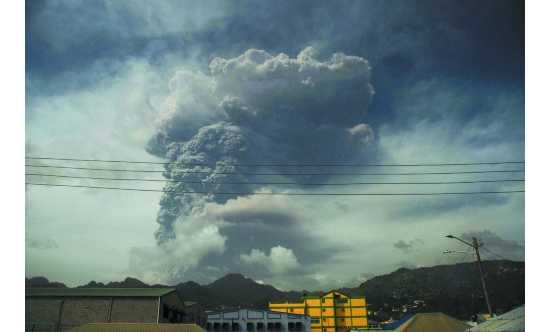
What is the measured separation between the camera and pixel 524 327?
24.7m

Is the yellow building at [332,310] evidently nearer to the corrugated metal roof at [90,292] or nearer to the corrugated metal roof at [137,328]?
the corrugated metal roof at [90,292]

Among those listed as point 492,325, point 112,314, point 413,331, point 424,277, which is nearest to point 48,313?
point 112,314

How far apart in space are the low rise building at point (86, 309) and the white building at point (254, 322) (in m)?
17.7

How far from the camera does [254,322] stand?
221 ft

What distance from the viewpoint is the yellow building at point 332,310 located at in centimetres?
8562

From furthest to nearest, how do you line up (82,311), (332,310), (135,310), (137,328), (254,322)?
1. (332,310)
2. (254,322)
3. (135,310)
4. (82,311)
5. (137,328)

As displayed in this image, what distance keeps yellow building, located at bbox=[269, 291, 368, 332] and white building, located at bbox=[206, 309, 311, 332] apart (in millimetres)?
19304

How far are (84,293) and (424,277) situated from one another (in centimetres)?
13615

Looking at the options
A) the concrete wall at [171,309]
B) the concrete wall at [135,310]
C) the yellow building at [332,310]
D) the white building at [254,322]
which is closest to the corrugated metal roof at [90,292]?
the concrete wall at [135,310]

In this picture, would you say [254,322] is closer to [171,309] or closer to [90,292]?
[171,309]

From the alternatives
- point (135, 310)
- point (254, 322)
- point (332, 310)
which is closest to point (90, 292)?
point (135, 310)

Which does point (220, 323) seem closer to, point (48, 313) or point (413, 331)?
point (48, 313)

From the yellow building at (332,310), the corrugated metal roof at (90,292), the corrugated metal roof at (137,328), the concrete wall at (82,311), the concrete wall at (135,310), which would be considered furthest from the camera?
the yellow building at (332,310)

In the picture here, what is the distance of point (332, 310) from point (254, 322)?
25.6 m
